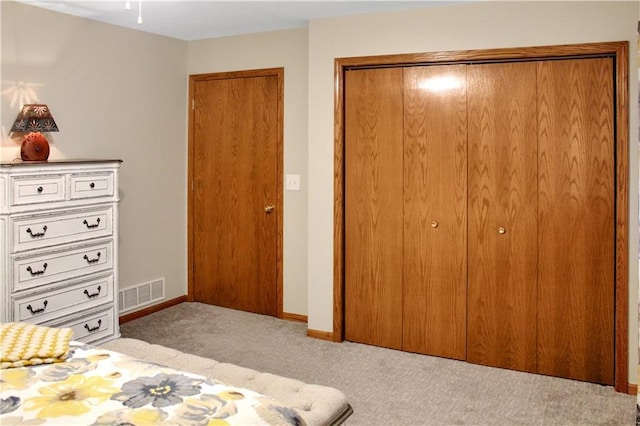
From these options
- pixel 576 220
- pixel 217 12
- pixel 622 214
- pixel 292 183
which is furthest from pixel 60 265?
pixel 622 214

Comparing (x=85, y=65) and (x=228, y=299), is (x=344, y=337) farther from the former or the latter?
(x=85, y=65)

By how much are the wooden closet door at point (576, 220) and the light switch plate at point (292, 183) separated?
1918 millimetres

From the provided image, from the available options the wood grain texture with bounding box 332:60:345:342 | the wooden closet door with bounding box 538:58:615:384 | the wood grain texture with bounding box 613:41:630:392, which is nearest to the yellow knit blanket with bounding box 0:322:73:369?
the wood grain texture with bounding box 332:60:345:342

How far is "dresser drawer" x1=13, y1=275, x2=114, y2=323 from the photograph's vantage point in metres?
3.30

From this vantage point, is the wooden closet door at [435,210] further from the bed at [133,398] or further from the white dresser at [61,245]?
the white dresser at [61,245]

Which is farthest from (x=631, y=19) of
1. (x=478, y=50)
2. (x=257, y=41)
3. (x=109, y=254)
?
(x=109, y=254)

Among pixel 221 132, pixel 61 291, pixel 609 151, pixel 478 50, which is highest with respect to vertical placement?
pixel 478 50

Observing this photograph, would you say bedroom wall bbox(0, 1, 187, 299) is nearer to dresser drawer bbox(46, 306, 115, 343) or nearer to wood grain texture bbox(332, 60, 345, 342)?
dresser drawer bbox(46, 306, 115, 343)

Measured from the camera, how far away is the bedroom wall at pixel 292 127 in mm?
4496

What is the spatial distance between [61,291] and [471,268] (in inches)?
106

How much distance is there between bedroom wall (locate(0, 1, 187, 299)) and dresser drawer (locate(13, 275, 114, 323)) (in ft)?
2.18

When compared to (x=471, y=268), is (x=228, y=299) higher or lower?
lower

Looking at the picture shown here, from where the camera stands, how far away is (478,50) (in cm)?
357

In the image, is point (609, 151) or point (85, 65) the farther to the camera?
point (85, 65)
